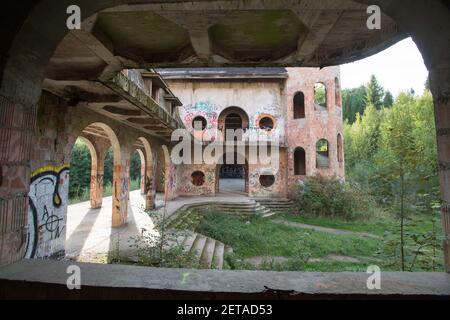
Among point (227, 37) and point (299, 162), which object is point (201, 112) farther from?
point (227, 37)

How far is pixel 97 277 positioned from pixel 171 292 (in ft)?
1.69

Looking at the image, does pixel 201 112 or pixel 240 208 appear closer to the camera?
pixel 240 208

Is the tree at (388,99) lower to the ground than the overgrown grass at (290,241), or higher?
higher

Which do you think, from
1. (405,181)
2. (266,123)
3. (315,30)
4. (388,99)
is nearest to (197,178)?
(266,123)

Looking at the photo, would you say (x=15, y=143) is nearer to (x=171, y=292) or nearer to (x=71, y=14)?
(x=71, y=14)

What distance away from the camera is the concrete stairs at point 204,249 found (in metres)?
6.48

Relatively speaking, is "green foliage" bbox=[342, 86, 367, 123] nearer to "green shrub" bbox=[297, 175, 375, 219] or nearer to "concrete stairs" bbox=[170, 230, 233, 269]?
"green shrub" bbox=[297, 175, 375, 219]

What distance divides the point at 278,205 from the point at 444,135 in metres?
13.8

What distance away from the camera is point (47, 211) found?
5016mm

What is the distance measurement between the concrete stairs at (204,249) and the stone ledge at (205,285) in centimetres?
464

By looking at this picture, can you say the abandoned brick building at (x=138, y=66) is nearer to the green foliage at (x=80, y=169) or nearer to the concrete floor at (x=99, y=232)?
the concrete floor at (x=99, y=232)

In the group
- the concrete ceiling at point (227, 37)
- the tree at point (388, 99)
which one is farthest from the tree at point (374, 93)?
the concrete ceiling at point (227, 37)

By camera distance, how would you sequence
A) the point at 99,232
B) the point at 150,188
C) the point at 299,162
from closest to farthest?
the point at 99,232
the point at 150,188
the point at 299,162
